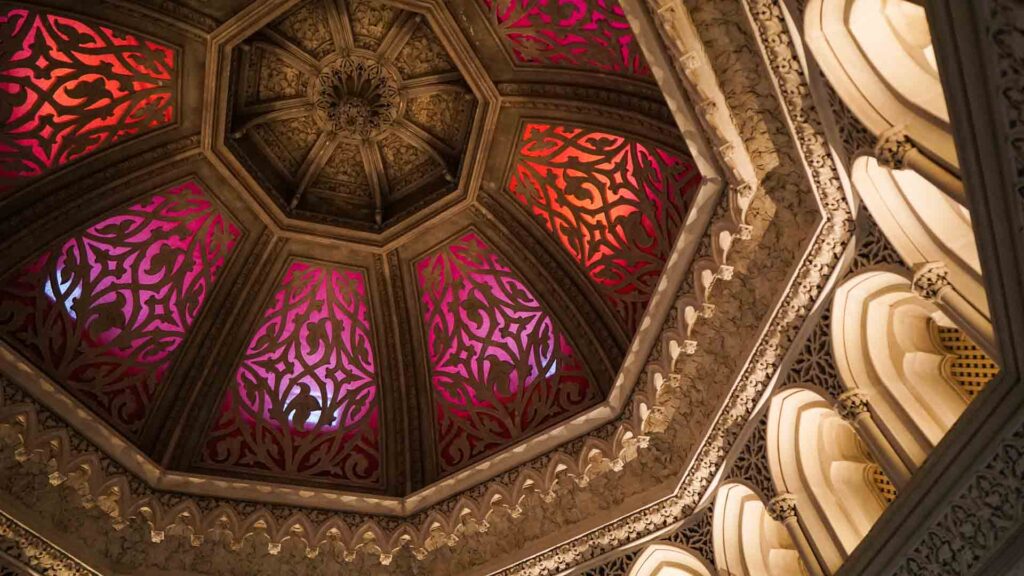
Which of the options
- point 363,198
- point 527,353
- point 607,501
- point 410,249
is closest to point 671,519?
point 607,501

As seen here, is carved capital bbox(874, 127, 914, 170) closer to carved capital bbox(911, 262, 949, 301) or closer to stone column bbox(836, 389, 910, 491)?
carved capital bbox(911, 262, 949, 301)

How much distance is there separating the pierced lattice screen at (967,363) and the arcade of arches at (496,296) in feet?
0.05

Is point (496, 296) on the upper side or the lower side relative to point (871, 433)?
upper

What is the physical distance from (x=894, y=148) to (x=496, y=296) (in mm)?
3558

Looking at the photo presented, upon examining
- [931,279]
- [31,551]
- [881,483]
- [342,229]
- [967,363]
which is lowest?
[881,483]

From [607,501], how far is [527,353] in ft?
4.41

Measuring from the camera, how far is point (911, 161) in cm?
310

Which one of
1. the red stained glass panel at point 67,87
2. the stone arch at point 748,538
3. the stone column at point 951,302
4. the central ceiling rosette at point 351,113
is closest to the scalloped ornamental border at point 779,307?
the stone arch at point 748,538

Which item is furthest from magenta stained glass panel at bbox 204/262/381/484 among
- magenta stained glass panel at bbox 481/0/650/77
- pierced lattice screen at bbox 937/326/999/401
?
pierced lattice screen at bbox 937/326/999/401

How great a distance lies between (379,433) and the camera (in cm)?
628

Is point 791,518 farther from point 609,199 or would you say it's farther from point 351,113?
point 351,113

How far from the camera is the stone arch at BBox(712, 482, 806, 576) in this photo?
4.41m

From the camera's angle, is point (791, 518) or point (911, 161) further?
point (791, 518)

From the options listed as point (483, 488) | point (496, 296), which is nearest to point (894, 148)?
point (483, 488)
